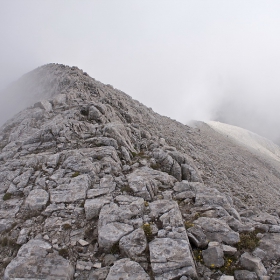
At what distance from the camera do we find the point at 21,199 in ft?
50.1

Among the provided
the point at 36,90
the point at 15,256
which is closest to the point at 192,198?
the point at 15,256

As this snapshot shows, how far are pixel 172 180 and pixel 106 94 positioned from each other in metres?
28.5

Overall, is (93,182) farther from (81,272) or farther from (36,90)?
(36,90)

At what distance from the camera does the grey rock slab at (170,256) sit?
9602mm

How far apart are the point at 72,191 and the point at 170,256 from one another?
27.2 ft

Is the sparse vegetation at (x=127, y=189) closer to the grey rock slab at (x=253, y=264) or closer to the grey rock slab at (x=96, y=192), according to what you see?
the grey rock slab at (x=96, y=192)

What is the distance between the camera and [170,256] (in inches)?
399

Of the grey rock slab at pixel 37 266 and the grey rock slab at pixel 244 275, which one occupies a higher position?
the grey rock slab at pixel 244 275

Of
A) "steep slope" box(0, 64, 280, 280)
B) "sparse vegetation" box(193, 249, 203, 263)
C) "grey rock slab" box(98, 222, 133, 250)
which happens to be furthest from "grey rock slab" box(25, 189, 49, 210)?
"sparse vegetation" box(193, 249, 203, 263)

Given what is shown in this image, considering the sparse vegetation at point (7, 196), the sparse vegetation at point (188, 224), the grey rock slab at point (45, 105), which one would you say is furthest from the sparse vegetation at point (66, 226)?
the grey rock slab at point (45, 105)

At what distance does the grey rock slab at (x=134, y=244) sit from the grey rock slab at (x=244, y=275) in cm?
428

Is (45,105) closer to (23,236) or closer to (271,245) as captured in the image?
(23,236)

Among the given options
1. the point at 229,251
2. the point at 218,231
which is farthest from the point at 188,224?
the point at 229,251

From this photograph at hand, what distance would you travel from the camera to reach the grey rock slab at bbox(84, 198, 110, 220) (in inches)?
528
